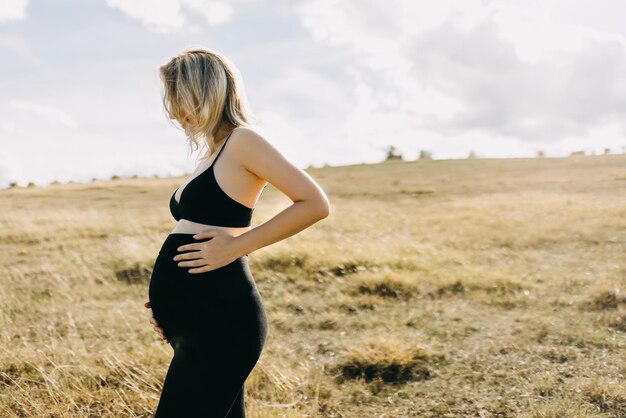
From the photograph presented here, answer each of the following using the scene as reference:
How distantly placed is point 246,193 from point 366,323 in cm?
451

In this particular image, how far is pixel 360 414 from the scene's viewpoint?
4.13 meters

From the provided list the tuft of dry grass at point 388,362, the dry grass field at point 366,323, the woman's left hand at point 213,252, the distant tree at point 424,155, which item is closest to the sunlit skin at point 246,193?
the woman's left hand at point 213,252

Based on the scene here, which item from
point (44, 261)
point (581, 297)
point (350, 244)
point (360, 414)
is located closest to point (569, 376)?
point (360, 414)

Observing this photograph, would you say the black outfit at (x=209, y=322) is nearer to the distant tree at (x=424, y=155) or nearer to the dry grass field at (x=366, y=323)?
the dry grass field at (x=366, y=323)

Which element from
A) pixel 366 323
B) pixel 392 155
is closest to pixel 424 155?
pixel 392 155

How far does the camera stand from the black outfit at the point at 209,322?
205 cm

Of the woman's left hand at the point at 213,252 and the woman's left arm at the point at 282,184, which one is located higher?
the woman's left arm at the point at 282,184

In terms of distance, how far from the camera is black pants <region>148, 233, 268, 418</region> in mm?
2053

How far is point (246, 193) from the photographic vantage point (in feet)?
7.01

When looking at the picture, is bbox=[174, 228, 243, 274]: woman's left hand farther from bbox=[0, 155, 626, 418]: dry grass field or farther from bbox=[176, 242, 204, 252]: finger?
bbox=[0, 155, 626, 418]: dry grass field

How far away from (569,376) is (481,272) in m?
4.05

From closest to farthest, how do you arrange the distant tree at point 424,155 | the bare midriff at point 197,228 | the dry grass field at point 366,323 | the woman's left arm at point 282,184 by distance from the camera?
the woman's left arm at point 282,184, the bare midriff at point 197,228, the dry grass field at point 366,323, the distant tree at point 424,155

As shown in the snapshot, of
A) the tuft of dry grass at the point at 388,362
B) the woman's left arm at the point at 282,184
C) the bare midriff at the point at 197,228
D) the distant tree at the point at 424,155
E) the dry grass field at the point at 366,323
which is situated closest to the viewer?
the woman's left arm at the point at 282,184

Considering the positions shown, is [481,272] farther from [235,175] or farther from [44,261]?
[44,261]
